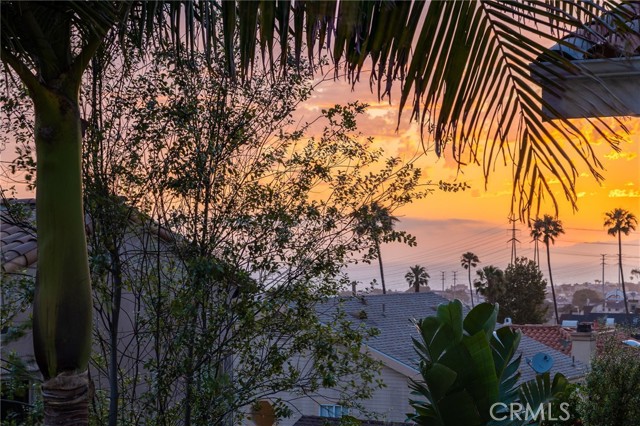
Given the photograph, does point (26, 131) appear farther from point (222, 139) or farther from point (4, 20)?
point (4, 20)

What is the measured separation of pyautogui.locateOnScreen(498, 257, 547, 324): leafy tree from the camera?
58.4 meters

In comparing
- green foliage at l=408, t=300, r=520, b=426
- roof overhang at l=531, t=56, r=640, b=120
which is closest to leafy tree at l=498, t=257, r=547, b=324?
green foliage at l=408, t=300, r=520, b=426

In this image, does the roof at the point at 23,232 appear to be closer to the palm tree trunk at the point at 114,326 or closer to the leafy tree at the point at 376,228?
the palm tree trunk at the point at 114,326

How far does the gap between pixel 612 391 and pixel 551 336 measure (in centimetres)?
2287

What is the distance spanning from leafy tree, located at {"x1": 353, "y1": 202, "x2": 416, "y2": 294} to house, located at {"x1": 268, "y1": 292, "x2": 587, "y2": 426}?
4.90 meters

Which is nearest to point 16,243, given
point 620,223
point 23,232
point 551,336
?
point 23,232

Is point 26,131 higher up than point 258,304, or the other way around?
point 26,131

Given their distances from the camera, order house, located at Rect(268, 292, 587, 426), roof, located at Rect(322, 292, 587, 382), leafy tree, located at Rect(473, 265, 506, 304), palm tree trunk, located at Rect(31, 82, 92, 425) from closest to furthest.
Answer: palm tree trunk, located at Rect(31, 82, 92, 425)
house, located at Rect(268, 292, 587, 426)
roof, located at Rect(322, 292, 587, 382)
leafy tree, located at Rect(473, 265, 506, 304)

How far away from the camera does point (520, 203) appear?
8.22 feet

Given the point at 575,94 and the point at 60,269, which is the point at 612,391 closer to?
the point at 575,94

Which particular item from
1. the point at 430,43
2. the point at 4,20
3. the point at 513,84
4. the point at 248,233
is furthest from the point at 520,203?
the point at 248,233

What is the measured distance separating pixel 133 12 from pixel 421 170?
622 centimetres

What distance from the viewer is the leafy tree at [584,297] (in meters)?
110

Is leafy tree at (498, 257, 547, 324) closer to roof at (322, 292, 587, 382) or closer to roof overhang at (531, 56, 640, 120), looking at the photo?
roof at (322, 292, 587, 382)
